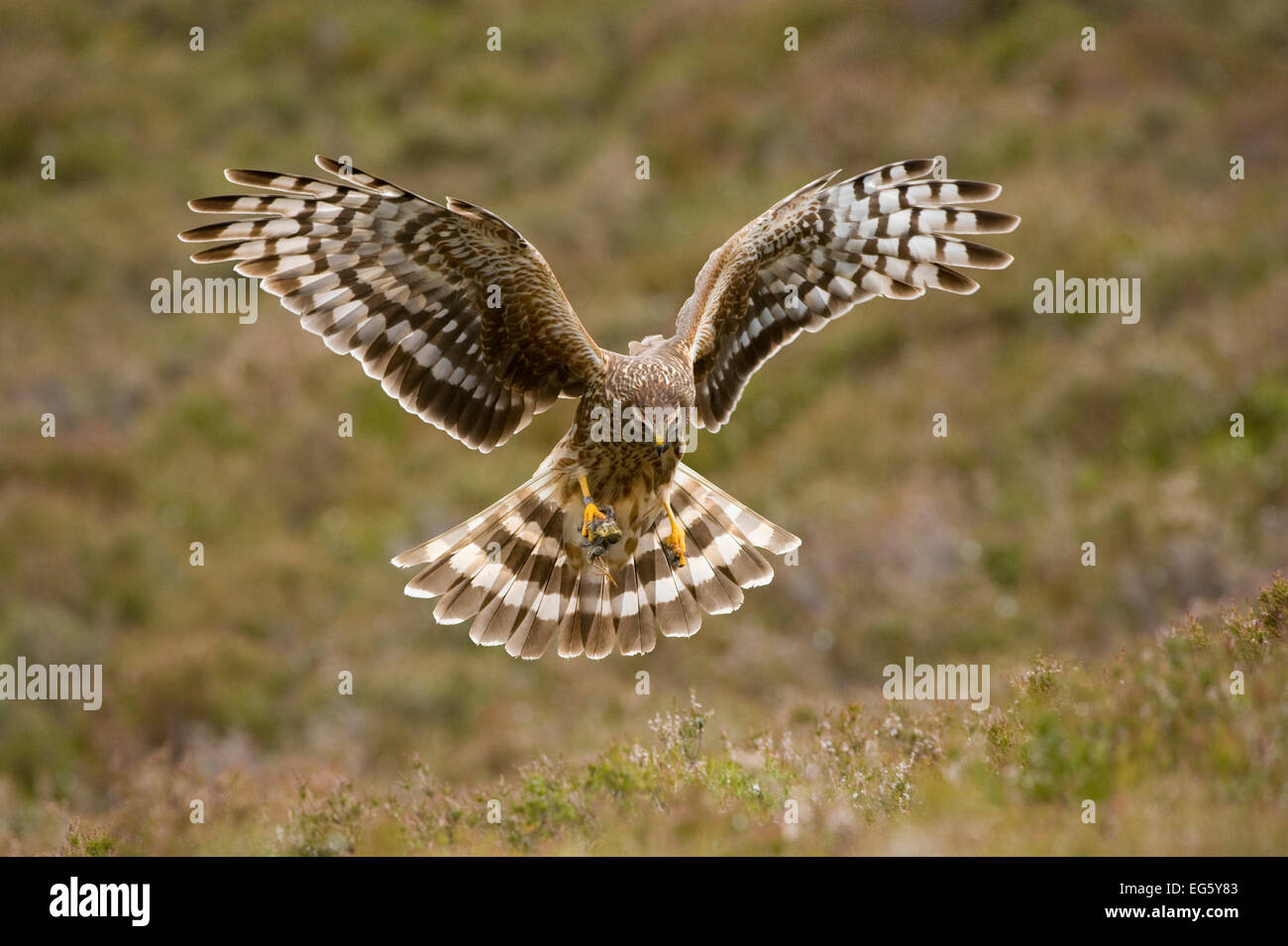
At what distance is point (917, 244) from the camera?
838cm

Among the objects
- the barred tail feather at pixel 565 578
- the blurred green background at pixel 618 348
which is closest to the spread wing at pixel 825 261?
the barred tail feather at pixel 565 578

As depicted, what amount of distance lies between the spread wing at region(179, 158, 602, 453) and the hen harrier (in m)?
0.01

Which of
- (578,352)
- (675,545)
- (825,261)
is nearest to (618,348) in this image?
(825,261)

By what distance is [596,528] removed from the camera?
7.98 meters

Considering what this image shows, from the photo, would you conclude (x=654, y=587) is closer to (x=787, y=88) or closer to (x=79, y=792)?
(x=79, y=792)

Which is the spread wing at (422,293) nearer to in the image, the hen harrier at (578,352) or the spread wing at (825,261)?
the hen harrier at (578,352)

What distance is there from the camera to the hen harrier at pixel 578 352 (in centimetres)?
739

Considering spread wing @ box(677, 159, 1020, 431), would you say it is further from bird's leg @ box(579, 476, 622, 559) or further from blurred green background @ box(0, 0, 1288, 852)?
blurred green background @ box(0, 0, 1288, 852)

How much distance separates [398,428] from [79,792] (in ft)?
28.9

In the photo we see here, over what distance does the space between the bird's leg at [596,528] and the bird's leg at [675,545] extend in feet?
1.19

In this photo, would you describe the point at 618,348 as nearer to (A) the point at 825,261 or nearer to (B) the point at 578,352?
(A) the point at 825,261

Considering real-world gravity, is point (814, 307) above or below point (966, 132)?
below

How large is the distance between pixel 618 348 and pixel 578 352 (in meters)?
10.9

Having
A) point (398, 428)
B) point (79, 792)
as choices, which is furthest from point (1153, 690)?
point (398, 428)
